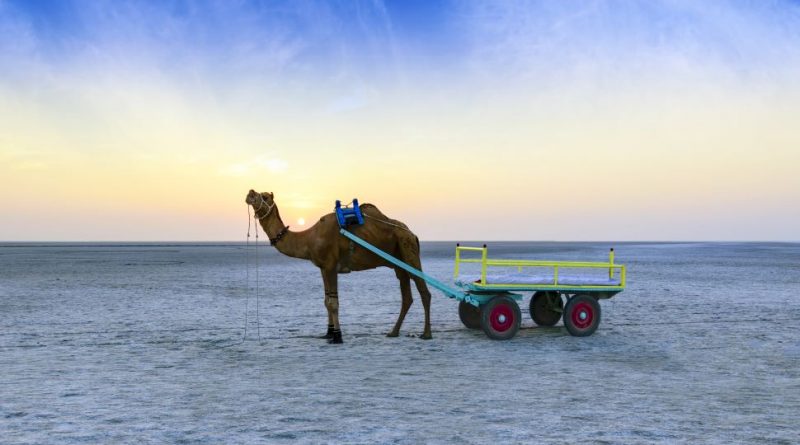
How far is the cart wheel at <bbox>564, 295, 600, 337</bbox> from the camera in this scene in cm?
1063

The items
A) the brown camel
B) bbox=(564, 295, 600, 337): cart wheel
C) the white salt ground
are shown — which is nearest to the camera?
the white salt ground

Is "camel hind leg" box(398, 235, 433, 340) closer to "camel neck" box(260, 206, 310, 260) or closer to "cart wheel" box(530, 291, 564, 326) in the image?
"camel neck" box(260, 206, 310, 260)

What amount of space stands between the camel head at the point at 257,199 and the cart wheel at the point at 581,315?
558cm

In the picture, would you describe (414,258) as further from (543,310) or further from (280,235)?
(543,310)

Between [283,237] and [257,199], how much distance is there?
31.0 inches

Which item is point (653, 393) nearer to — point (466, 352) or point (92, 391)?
point (466, 352)

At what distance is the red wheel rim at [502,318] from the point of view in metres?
10.3

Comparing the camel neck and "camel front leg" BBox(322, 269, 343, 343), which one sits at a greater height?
the camel neck

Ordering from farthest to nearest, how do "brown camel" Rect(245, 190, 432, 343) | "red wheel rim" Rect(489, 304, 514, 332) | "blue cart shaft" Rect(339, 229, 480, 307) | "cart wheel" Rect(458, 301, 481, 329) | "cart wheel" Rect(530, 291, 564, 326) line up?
"cart wheel" Rect(530, 291, 564, 326)
"cart wheel" Rect(458, 301, 481, 329)
"red wheel rim" Rect(489, 304, 514, 332)
"brown camel" Rect(245, 190, 432, 343)
"blue cart shaft" Rect(339, 229, 480, 307)

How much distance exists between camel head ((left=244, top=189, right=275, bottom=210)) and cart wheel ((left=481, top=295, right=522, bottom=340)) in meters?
4.16

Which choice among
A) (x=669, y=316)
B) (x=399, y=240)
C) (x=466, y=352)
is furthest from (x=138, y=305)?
(x=669, y=316)

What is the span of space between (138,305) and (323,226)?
8824 mm

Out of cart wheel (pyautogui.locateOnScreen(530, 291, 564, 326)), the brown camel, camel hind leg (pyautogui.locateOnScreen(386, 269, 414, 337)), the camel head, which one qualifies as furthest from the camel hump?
cart wheel (pyautogui.locateOnScreen(530, 291, 564, 326))

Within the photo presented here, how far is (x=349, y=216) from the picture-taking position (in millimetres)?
10195
